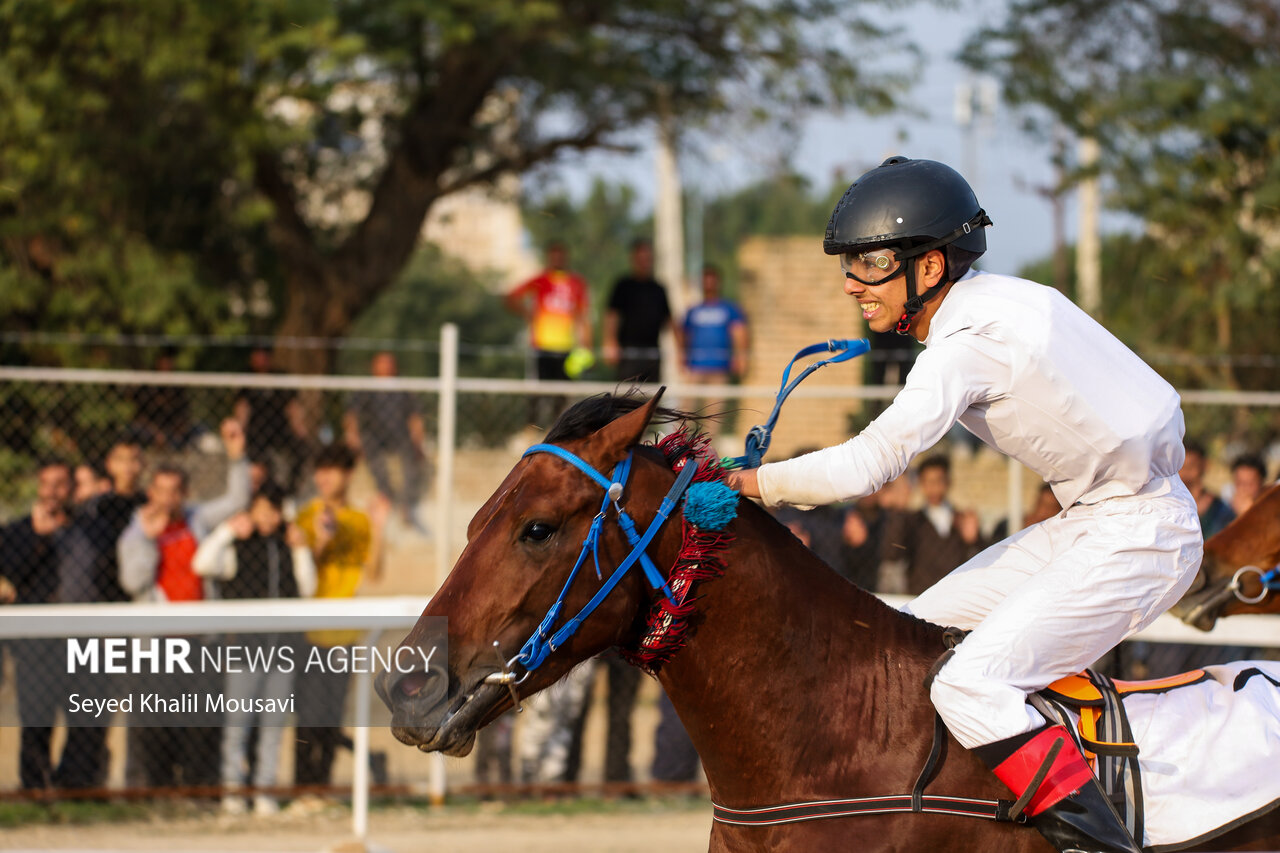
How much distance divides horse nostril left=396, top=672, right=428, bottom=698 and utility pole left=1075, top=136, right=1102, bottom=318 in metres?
11.4

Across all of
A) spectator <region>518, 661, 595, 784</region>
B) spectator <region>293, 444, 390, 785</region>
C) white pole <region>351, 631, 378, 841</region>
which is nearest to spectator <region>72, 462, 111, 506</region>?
spectator <region>293, 444, 390, 785</region>

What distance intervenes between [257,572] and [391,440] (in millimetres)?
1870

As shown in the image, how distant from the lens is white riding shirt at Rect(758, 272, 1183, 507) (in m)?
2.90

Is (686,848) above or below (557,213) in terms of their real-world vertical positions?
below

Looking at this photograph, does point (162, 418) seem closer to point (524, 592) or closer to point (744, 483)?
point (524, 592)

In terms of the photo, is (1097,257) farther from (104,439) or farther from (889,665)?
(889,665)

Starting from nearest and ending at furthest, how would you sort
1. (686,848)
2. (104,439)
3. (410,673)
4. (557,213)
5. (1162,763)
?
(410,673) → (1162,763) → (686,848) → (104,439) → (557,213)

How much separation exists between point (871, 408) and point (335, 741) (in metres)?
4.12

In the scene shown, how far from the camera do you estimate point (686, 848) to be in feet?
21.9

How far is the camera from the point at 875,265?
128 inches

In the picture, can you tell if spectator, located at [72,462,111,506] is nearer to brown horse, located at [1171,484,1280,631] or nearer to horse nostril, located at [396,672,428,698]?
horse nostril, located at [396,672,428,698]

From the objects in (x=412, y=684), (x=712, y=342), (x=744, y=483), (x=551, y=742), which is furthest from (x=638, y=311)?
(x=412, y=684)

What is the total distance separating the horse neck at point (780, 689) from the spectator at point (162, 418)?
6084 mm

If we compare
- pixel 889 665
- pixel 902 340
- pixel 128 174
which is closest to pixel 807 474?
pixel 889 665
